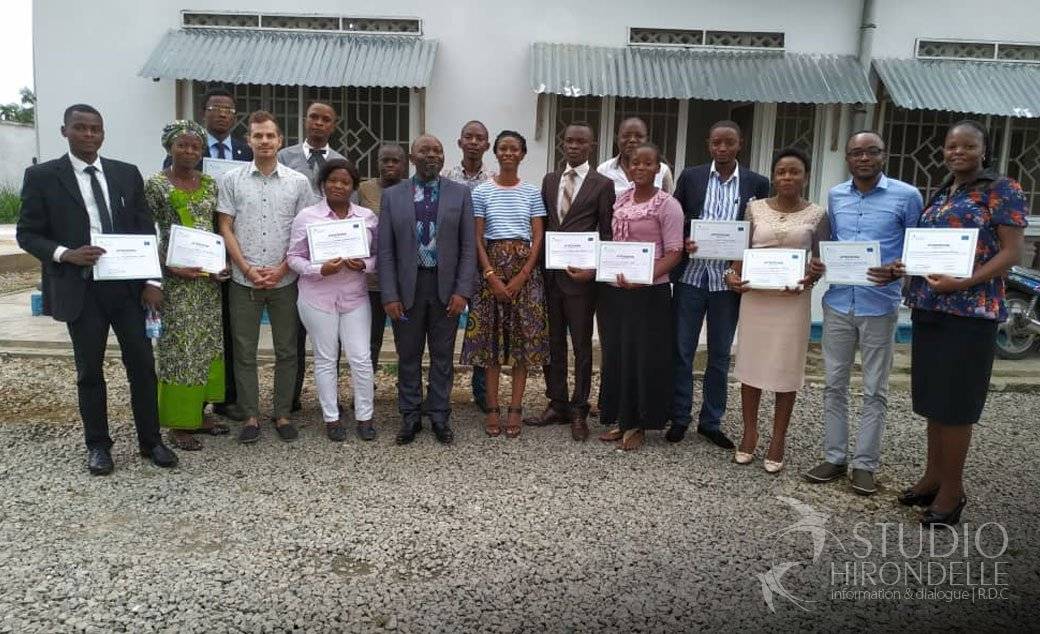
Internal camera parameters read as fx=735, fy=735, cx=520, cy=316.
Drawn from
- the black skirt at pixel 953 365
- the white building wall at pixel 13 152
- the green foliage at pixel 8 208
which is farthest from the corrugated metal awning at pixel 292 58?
the white building wall at pixel 13 152

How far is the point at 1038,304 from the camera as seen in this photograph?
7336mm

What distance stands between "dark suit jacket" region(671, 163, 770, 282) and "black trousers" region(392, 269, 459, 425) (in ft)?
4.95

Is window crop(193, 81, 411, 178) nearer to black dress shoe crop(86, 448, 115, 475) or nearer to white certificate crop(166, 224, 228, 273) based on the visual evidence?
white certificate crop(166, 224, 228, 273)

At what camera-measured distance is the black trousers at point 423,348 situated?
15.1ft

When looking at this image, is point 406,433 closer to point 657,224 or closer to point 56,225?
point 657,224

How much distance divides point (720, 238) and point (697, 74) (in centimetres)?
383

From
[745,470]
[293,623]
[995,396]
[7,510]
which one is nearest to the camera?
[293,623]

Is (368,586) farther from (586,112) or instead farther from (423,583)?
(586,112)

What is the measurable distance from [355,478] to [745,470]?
226cm

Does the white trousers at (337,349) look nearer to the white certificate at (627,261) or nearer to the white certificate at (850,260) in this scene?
the white certificate at (627,261)

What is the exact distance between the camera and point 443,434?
4.70m

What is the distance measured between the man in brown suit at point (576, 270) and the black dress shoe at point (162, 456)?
7.74 feet

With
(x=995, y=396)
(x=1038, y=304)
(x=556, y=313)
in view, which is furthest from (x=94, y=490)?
(x=1038, y=304)

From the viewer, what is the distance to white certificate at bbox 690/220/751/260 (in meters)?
4.30
